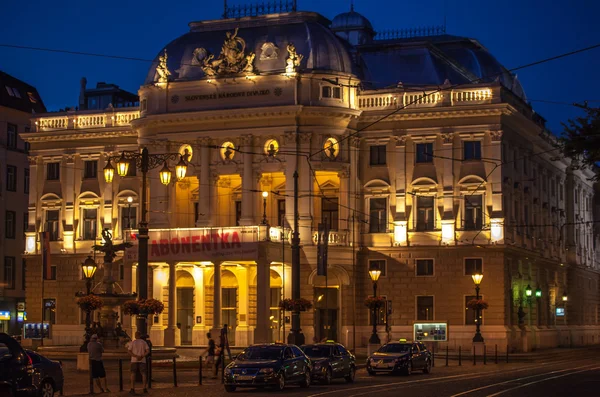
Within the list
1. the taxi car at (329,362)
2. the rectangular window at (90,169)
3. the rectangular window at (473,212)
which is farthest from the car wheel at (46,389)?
the rectangular window at (90,169)

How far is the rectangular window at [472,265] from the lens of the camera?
77.4m

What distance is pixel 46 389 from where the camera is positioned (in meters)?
33.4

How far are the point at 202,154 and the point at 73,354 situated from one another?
2130 centimetres

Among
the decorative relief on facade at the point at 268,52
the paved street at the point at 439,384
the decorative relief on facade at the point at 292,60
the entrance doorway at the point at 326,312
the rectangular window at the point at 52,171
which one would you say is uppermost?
the decorative relief on facade at the point at 268,52

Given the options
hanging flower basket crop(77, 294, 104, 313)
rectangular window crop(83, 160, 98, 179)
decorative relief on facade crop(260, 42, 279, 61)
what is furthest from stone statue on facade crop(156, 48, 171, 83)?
hanging flower basket crop(77, 294, 104, 313)

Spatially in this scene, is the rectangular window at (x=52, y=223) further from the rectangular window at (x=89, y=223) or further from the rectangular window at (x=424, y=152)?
the rectangular window at (x=424, y=152)

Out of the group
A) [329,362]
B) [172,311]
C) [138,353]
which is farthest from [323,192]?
[138,353]

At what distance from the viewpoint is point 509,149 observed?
80125 mm

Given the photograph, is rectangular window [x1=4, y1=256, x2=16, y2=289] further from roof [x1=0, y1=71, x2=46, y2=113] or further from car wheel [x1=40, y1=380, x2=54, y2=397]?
car wheel [x1=40, y1=380, x2=54, y2=397]

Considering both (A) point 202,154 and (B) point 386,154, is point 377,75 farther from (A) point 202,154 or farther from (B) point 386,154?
(A) point 202,154

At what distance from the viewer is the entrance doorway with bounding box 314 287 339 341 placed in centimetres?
7900

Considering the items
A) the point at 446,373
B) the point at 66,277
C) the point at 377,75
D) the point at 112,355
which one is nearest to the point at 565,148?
the point at 446,373

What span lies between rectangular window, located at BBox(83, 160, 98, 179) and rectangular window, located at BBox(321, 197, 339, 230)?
17143mm

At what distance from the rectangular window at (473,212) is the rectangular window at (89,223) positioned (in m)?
26.1
